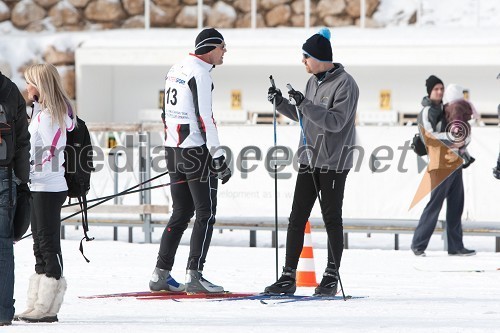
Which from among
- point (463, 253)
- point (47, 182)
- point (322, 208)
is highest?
point (47, 182)

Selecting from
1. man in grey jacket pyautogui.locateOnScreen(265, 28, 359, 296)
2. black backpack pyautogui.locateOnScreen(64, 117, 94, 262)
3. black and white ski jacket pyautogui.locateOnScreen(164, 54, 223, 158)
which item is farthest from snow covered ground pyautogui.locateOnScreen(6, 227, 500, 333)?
black and white ski jacket pyautogui.locateOnScreen(164, 54, 223, 158)

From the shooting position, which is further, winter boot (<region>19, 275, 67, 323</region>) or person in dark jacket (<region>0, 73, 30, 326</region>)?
winter boot (<region>19, 275, 67, 323</region>)

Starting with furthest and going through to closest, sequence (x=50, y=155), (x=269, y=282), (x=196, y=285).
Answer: (x=269, y=282) → (x=196, y=285) → (x=50, y=155)

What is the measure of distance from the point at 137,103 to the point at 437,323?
18405mm

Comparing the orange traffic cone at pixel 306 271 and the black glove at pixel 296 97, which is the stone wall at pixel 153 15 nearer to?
the orange traffic cone at pixel 306 271

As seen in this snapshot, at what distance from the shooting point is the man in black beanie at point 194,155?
23.9 ft

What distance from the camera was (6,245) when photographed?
6008 mm

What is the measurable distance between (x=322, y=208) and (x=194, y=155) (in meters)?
0.85

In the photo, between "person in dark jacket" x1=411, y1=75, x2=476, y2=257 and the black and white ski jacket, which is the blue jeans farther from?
"person in dark jacket" x1=411, y1=75, x2=476, y2=257

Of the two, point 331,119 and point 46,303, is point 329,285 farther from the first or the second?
point 46,303

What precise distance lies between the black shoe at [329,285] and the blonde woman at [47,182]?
1.77m

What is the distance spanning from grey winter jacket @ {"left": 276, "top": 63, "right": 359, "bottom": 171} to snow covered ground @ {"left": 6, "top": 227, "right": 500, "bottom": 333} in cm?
89

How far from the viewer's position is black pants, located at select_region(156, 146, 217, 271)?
7.33 metres

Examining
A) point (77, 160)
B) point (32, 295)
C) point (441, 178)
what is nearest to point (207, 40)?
point (77, 160)
